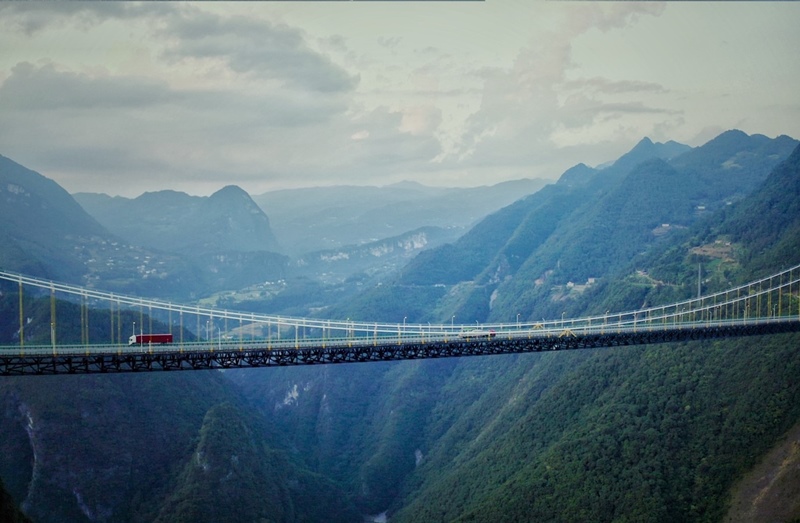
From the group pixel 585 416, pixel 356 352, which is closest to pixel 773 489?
pixel 585 416

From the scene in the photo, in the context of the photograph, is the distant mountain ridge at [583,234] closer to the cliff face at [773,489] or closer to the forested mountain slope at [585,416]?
the forested mountain slope at [585,416]

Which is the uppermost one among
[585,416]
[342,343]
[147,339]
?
[147,339]

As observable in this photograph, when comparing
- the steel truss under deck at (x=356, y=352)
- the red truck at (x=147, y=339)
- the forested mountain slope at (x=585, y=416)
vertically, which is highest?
the red truck at (x=147, y=339)

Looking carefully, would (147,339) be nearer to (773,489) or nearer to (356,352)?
(356,352)

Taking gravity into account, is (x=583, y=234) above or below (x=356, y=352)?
above

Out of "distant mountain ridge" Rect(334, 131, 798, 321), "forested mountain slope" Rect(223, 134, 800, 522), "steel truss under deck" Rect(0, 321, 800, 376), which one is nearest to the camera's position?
"steel truss under deck" Rect(0, 321, 800, 376)

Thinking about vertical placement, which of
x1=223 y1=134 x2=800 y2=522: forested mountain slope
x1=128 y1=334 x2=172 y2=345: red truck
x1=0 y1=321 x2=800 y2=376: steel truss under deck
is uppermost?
x1=128 y1=334 x2=172 y2=345: red truck

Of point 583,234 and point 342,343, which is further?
point 583,234

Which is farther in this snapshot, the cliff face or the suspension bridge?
the cliff face

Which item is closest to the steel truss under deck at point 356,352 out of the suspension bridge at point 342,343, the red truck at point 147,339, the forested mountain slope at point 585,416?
the suspension bridge at point 342,343

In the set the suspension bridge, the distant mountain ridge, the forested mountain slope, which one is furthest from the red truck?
the distant mountain ridge

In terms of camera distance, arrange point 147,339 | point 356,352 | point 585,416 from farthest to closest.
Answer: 1. point 585,416
2. point 356,352
3. point 147,339

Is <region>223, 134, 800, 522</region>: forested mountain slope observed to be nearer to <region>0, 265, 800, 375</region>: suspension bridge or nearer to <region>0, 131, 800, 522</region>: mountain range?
<region>0, 131, 800, 522</region>: mountain range
